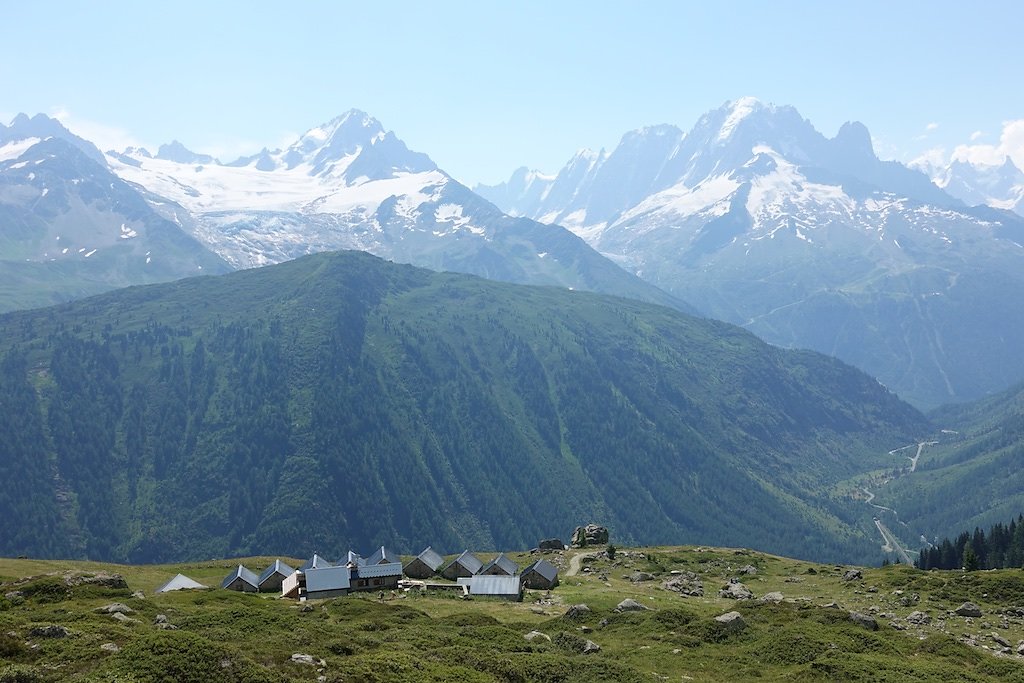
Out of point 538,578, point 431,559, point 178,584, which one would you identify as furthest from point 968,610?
point 178,584

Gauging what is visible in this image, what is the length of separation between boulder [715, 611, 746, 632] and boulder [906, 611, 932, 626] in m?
21.9

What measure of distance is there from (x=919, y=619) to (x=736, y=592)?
106 ft

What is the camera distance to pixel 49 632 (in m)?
53.2

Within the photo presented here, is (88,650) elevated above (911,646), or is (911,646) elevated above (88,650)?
(88,650)

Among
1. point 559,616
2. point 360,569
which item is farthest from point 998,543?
point 360,569

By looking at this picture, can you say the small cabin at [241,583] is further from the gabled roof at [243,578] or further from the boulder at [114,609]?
the boulder at [114,609]

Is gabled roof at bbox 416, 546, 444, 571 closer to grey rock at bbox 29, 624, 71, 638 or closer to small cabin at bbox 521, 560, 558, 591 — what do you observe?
small cabin at bbox 521, 560, 558, 591

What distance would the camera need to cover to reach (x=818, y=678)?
194ft

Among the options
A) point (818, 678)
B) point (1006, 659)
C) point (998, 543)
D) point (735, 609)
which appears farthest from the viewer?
point (998, 543)

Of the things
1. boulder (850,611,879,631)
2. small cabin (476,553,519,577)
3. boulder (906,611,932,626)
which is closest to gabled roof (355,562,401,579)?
small cabin (476,553,519,577)

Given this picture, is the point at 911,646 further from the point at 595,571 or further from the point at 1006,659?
the point at 595,571

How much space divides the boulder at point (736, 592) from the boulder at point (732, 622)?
118 ft

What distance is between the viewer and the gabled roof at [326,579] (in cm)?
10372

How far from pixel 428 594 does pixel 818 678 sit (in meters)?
62.5
